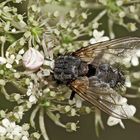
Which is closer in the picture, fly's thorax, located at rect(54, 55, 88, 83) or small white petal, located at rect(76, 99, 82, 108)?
fly's thorax, located at rect(54, 55, 88, 83)

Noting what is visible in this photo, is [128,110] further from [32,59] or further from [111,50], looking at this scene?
[32,59]

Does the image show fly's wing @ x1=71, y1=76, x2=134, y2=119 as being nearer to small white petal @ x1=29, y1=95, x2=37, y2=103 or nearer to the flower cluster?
the flower cluster

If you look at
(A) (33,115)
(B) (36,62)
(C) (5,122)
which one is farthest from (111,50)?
(C) (5,122)

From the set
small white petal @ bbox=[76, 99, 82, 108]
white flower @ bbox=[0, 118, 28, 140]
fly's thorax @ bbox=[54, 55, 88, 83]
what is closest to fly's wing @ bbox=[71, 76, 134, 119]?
fly's thorax @ bbox=[54, 55, 88, 83]

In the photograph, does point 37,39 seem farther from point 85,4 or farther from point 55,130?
point 55,130

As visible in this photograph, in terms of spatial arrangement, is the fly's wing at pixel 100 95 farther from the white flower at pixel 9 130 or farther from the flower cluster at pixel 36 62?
the white flower at pixel 9 130

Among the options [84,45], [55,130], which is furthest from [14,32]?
[55,130]
